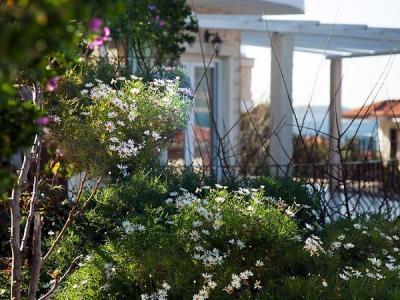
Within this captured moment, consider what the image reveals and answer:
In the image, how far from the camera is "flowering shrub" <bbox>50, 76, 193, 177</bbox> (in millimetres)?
4289

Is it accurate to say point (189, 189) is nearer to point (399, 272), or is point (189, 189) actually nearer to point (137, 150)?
point (137, 150)

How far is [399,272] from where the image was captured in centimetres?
444

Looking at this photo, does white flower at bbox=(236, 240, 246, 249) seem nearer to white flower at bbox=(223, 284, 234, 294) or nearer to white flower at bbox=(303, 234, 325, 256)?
white flower at bbox=(223, 284, 234, 294)

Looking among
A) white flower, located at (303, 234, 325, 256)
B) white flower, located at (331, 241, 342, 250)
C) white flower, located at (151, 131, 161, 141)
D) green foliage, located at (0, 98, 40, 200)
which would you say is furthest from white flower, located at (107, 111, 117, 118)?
green foliage, located at (0, 98, 40, 200)

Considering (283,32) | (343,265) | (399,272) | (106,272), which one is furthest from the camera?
(283,32)

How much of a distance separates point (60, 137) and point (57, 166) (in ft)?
1.21

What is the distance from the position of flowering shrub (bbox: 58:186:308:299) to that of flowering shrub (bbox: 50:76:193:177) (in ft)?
1.32

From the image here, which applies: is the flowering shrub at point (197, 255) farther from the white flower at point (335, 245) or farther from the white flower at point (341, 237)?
the white flower at point (341, 237)

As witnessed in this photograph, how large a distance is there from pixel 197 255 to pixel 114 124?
0.91 meters

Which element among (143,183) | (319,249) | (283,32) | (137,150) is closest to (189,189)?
(143,183)

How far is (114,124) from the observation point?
4.29m

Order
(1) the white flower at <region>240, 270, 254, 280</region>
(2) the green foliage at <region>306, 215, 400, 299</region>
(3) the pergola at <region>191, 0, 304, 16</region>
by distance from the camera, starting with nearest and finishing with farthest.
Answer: (1) the white flower at <region>240, 270, 254, 280</region>, (2) the green foliage at <region>306, 215, 400, 299</region>, (3) the pergola at <region>191, 0, 304, 16</region>

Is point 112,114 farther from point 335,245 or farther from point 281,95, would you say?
point 281,95

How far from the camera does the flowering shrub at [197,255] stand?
400cm
